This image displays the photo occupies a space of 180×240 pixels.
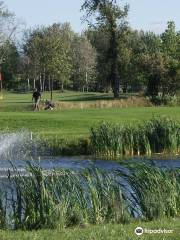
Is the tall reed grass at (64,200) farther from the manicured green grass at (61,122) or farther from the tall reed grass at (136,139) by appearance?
the manicured green grass at (61,122)

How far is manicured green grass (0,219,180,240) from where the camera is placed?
37.5 feet

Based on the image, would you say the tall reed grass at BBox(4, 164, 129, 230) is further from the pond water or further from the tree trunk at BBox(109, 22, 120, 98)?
the tree trunk at BBox(109, 22, 120, 98)

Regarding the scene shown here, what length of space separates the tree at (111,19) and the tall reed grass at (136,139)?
5183 centimetres

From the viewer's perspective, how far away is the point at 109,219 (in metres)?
14.0

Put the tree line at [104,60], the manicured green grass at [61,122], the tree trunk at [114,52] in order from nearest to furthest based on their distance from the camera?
the manicured green grass at [61,122] < the tree line at [104,60] < the tree trunk at [114,52]

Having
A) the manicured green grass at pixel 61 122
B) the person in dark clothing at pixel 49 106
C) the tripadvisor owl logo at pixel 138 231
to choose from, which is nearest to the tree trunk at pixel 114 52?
the person in dark clothing at pixel 49 106

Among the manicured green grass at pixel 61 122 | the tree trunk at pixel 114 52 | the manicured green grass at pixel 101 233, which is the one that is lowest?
the manicured green grass at pixel 61 122

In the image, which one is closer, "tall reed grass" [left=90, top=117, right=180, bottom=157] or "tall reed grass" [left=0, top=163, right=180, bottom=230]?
"tall reed grass" [left=0, top=163, right=180, bottom=230]

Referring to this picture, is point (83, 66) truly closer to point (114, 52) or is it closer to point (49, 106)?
point (114, 52)

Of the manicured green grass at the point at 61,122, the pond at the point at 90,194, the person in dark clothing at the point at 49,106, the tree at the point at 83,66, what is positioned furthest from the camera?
the tree at the point at 83,66

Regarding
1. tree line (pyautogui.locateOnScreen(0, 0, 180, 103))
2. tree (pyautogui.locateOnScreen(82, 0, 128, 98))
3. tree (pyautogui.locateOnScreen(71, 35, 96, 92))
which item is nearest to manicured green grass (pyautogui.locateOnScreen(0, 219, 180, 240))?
tree line (pyautogui.locateOnScreen(0, 0, 180, 103))

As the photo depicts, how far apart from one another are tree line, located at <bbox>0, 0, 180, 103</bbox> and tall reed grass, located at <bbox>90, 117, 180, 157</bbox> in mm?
34213

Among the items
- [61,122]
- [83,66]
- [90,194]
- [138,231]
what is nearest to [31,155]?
[61,122]

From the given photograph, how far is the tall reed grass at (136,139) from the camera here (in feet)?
102
